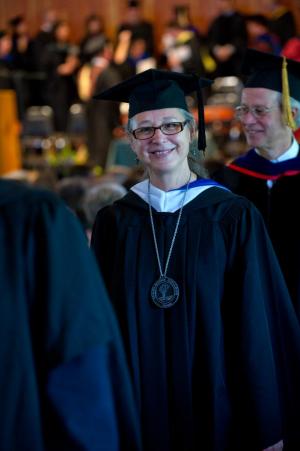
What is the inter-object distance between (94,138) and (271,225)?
1029 centimetres

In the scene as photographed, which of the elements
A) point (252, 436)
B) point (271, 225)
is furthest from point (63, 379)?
point (271, 225)

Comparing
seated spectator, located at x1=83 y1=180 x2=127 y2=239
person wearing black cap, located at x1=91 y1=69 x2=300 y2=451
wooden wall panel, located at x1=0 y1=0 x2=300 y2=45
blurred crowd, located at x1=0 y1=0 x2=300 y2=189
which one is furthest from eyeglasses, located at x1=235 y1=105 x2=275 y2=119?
wooden wall panel, located at x1=0 y1=0 x2=300 y2=45

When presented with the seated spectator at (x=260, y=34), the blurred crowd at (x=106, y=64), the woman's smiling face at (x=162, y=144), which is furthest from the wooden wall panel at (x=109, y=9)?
the woman's smiling face at (x=162, y=144)

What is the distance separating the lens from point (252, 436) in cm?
227

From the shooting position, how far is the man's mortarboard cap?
2.95 meters

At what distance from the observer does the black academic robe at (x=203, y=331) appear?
2.24 m

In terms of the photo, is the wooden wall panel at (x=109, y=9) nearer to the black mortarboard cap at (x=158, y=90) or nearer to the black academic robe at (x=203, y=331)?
the black mortarboard cap at (x=158, y=90)

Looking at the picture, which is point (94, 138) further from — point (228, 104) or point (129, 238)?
point (129, 238)

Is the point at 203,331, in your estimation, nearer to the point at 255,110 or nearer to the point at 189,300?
the point at 189,300

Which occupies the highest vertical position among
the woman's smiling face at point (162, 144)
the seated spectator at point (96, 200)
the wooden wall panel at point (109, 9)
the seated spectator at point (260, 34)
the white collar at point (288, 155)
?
the wooden wall panel at point (109, 9)

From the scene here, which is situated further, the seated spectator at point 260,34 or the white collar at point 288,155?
the seated spectator at point 260,34

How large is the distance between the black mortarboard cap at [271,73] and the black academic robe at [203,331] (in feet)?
2.79

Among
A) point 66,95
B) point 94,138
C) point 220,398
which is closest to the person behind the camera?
point 220,398

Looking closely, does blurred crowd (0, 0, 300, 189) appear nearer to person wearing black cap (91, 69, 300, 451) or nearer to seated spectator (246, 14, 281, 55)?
seated spectator (246, 14, 281, 55)
